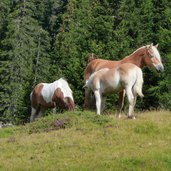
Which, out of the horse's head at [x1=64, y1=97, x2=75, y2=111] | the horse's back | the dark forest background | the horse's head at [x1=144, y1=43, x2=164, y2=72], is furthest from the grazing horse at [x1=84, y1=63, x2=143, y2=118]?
the dark forest background

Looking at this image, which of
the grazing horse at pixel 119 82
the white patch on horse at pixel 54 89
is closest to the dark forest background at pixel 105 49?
the white patch on horse at pixel 54 89

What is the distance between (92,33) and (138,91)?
1057 inches

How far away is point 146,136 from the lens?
1553 centimetres

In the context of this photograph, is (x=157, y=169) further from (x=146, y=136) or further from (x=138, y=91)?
(x=138, y=91)

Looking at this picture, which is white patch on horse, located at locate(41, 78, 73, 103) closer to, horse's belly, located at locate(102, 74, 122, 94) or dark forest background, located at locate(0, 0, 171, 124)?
horse's belly, located at locate(102, 74, 122, 94)

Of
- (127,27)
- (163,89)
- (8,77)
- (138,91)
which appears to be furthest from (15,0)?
(138,91)

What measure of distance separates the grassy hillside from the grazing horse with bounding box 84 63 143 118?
885mm

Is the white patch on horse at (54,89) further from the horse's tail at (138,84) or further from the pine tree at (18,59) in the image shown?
the pine tree at (18,59)

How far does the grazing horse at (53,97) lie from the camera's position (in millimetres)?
21672

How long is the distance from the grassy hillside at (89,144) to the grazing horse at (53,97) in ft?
12.1

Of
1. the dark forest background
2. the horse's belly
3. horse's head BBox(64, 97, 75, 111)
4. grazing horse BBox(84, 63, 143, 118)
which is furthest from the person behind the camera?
the dark forest background

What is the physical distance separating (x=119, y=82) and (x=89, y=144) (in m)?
3.58

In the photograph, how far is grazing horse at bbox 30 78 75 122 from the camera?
21672 mm

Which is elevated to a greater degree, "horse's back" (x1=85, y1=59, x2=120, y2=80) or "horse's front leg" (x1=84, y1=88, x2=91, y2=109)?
"horse's back" (x1=85, y1=59, x2=120, y2=80)
